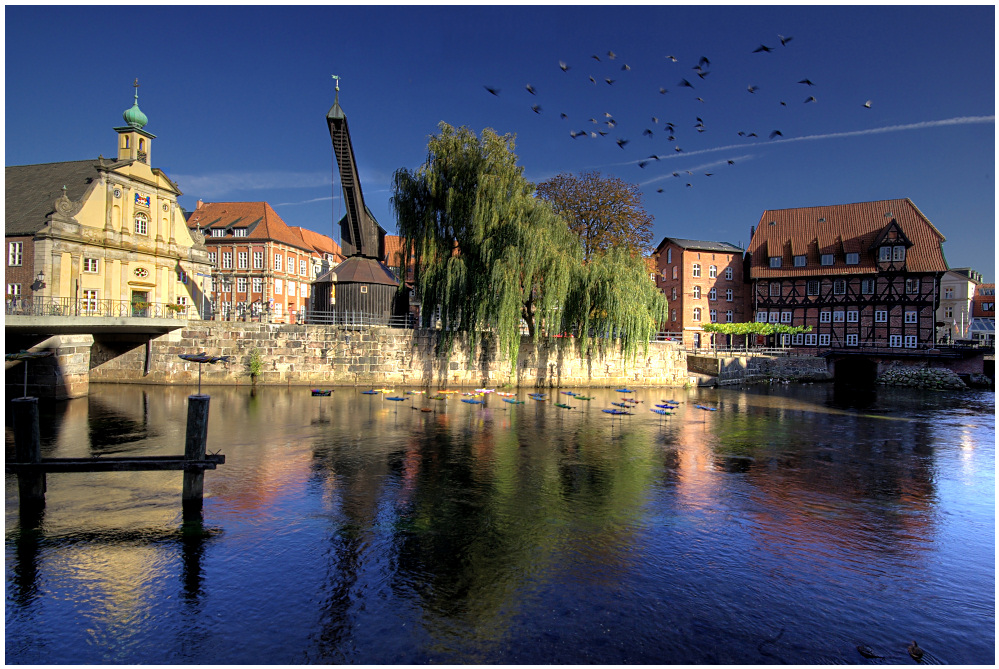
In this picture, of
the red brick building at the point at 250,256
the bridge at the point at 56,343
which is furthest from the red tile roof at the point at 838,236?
the bridge at the point at 56,343

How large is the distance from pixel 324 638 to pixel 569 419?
56.7 ft

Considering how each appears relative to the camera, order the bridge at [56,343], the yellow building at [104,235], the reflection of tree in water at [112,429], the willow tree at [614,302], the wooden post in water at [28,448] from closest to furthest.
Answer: the wooden post in water at [28,448] → the reflection of tree in water at [112,429] → the bridge at [56,343] → the yellow building at [104,235] → the willow tree at [614,302]

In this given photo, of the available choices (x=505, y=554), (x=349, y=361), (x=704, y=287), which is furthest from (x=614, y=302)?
(x=704, y=287)

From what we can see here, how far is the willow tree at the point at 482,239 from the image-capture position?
28859 mm

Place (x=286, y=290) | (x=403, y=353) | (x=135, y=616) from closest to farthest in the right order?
(x=135, y=616) → (x=403, y=353) → (x=286, y=290)

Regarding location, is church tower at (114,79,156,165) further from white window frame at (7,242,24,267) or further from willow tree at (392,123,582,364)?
willow tree at (392,123,582,364)

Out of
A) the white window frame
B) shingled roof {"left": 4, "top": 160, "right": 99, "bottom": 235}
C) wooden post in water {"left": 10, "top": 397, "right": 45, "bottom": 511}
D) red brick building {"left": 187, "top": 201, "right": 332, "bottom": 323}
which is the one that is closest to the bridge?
the white window frame

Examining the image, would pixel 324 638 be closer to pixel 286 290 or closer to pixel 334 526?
pixel 334 526

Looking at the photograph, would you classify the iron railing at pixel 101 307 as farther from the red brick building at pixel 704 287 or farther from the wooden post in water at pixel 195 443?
the red brick building at pixel 704 287

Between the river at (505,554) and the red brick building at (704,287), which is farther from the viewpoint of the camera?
the red brick building at (704,287)

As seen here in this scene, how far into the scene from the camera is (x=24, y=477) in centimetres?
1070

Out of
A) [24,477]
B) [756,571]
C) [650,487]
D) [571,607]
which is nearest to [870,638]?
[756,571]

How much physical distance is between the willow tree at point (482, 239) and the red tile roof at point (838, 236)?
34.3m

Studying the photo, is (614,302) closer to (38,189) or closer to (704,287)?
(704,287)
